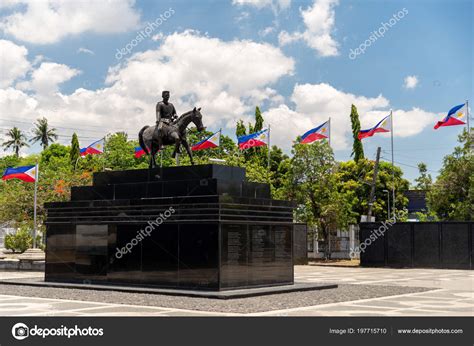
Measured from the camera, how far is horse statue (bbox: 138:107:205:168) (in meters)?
19.8

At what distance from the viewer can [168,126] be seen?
20031 mm

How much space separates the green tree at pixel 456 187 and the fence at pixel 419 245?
369 centimetres

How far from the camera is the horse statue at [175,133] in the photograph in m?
19.8

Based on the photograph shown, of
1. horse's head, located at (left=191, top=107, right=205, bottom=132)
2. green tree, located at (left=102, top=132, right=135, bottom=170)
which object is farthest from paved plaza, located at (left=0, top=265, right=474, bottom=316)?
green tree, located at (left=102, top=132, right=135, bottom=170)

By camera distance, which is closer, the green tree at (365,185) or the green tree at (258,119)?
the green tree at (365,185)

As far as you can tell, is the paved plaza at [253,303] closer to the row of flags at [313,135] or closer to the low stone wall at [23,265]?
the low stone wall at [23,265]

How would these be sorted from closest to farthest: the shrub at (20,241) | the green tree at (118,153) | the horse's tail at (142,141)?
the horse's tail at (142,141)
the shrub at (20,241)
the green tree at (118,153)

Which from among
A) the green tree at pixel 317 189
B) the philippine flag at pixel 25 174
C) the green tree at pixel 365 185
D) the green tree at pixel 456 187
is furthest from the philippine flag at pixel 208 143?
the green tree at pixel 365 185

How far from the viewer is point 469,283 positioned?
22312 mm

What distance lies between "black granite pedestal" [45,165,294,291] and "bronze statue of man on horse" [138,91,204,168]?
1.08m

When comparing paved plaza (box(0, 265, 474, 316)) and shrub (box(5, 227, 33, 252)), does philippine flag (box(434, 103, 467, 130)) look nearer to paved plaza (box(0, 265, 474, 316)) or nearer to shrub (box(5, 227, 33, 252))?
paved plaza (box(0, 265, 474, 316))

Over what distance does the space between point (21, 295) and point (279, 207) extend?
8.31 meters

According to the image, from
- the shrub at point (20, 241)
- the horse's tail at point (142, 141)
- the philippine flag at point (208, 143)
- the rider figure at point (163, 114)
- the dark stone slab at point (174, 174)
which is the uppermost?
the philippine flag at point (208, 143)
